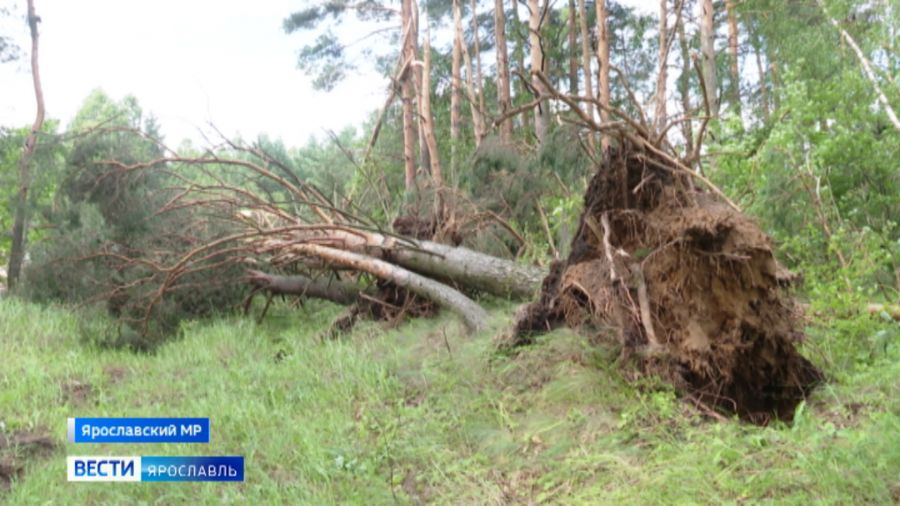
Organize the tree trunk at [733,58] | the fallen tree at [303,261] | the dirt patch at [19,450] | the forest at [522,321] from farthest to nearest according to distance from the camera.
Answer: the tree trunk at [733,58]
the fallen tree at [303,261]
the dirt patch at [19,450]
the forest at [522,321]

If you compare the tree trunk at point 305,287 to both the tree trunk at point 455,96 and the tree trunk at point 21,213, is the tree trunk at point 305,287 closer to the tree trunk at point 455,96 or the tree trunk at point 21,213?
the tree trunk at point 21,213

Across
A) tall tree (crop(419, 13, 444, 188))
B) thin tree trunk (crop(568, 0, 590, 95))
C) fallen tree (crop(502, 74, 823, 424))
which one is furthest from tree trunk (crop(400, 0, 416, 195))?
fallen tree (crop(502, 74, 823, 424))

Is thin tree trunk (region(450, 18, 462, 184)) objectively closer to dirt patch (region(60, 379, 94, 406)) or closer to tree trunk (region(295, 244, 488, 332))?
tree trunk (region(295, 244, 488, 332))

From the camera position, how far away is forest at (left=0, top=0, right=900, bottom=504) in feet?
12.4

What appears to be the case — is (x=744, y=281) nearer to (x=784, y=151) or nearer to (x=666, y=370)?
(x=666, y=370)

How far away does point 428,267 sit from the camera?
7.44 metres

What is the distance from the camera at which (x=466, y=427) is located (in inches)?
174

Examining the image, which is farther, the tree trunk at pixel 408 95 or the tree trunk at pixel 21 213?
the tree trunk at pixel 408 95

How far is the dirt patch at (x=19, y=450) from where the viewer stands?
4.64 m

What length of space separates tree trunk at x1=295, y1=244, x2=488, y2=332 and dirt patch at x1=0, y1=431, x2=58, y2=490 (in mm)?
3345

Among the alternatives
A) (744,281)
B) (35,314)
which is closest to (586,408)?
(744,281)

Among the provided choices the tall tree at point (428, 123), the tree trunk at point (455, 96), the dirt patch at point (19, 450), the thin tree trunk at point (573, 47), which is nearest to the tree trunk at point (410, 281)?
the dirt patch at point (19, 450)

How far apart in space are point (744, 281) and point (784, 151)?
99.7 inches

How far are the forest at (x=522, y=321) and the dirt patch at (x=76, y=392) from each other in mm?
27
